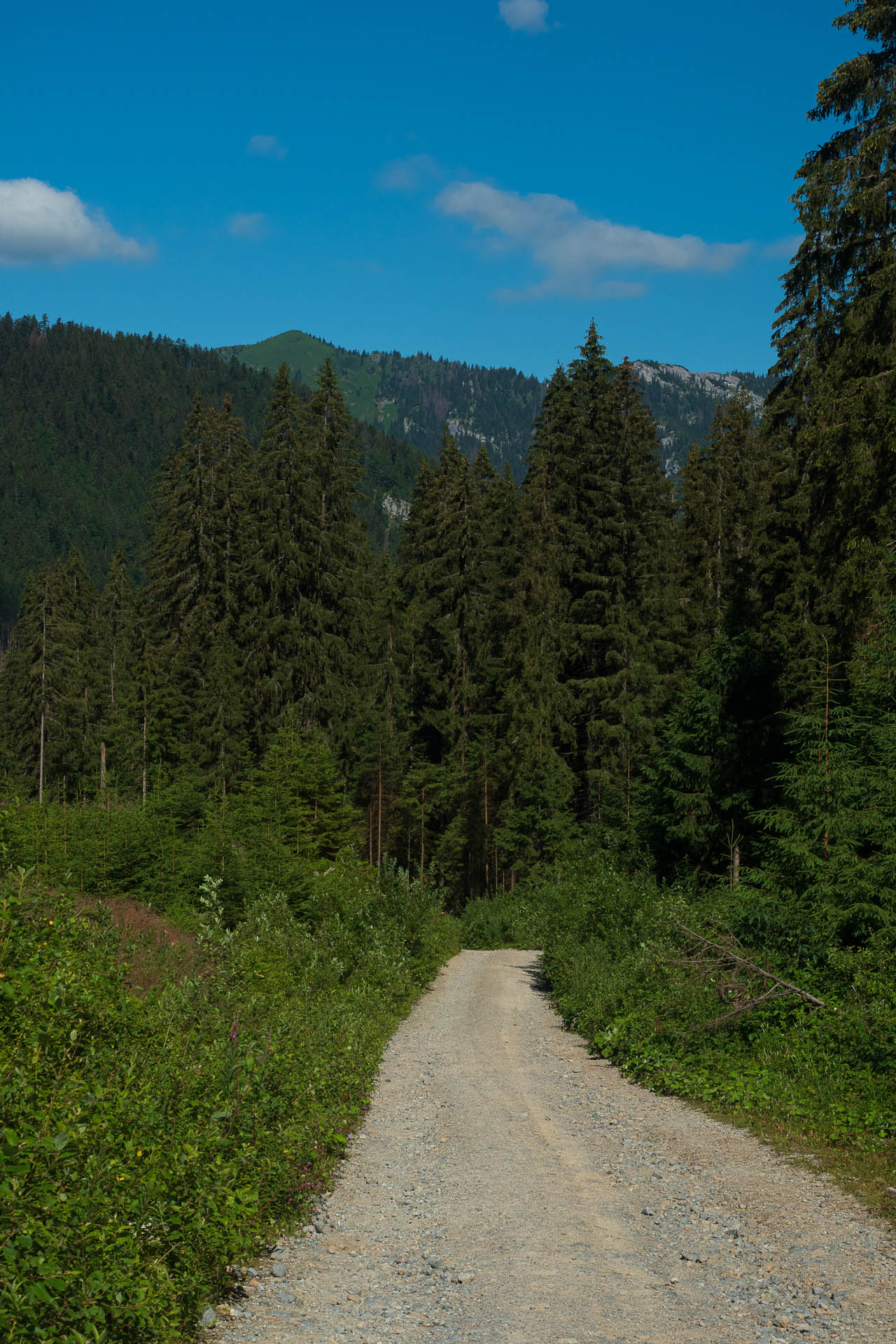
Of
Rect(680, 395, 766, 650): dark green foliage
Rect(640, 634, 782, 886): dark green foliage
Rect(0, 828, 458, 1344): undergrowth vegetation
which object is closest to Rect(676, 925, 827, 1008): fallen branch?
Rect(0, 828, 458, 1344): undergrowth vegetation

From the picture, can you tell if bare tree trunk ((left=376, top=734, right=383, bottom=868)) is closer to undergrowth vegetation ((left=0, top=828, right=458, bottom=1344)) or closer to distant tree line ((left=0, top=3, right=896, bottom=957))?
distant tree line ((left=0, top=3, right=896, bottom=957))

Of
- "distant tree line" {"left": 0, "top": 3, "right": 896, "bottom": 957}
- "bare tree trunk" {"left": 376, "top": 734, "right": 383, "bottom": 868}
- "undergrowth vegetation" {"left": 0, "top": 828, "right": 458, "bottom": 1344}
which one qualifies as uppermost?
"distant tree line" {"left": 0, "top": 3, "right": 896, "bottom": 957}

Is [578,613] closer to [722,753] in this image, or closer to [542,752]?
[542,752]

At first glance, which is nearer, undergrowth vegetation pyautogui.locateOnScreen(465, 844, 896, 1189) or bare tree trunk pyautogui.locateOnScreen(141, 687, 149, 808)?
undergrowth vegetation pyautogui.locateOnScreen(465, 844, 896, 1189)

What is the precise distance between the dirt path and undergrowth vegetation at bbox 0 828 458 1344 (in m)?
0.48

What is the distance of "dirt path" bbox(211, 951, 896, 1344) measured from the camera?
4.97 m

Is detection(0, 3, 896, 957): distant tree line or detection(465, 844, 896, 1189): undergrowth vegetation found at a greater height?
detection(0, 3, 896, 957): distant tree line

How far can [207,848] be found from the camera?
2184 cm

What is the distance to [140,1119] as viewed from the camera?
4.99 meters

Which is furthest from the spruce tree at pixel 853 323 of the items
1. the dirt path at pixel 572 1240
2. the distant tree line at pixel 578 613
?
the dirt path at pixel 572 1240

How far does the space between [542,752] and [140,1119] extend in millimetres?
31483

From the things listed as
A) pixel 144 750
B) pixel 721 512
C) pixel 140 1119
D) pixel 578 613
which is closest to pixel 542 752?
pixel 578 613

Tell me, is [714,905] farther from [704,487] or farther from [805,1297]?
[704,487]

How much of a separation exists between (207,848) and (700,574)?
768 inches
